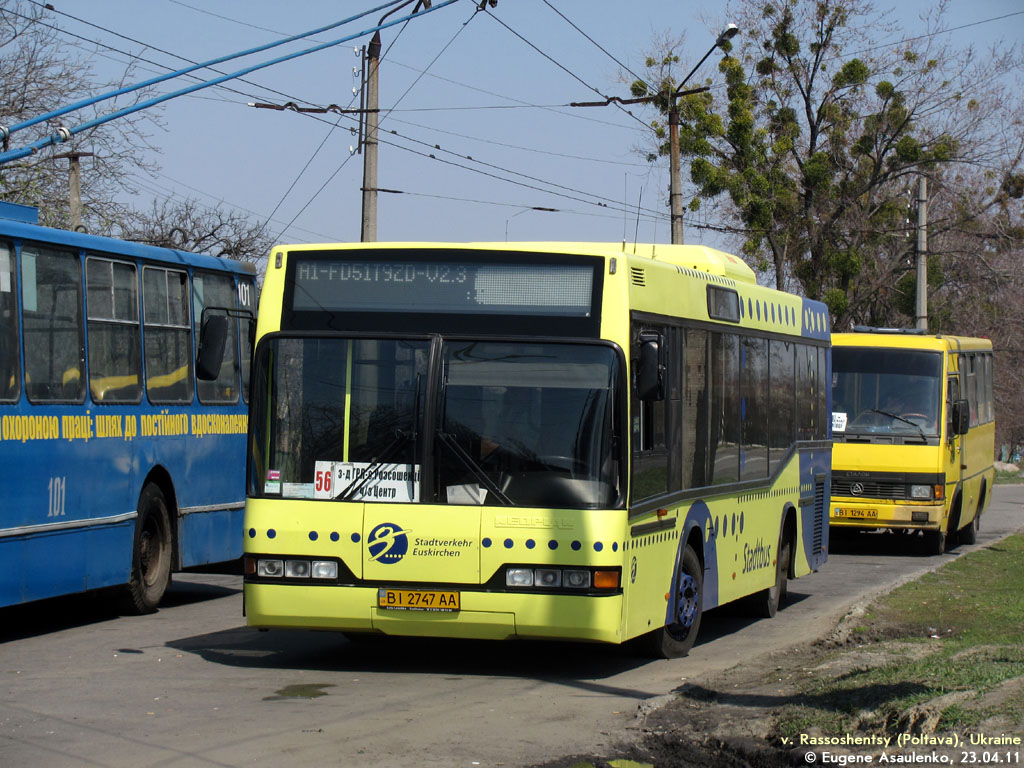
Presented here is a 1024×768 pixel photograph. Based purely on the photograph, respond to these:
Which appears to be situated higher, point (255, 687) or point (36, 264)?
point (36, 264)

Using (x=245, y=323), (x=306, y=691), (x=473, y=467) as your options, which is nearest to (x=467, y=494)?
(x=473, y=467)

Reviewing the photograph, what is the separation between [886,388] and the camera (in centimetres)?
2225

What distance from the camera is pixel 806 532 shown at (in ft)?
50.8

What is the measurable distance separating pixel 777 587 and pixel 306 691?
20.6 ft

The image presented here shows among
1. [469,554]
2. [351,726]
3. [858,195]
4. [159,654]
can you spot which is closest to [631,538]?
[469,554]

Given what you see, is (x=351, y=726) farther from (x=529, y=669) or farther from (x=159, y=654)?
(x=159, y=654)

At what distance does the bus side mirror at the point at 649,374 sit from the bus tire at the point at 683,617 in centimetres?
175

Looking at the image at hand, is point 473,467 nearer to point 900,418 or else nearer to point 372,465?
point 372,465

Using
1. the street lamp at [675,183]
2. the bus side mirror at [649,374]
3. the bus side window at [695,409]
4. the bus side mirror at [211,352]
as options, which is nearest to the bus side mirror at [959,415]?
the street lamp at [675,183]

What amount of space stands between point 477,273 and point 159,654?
145 inches

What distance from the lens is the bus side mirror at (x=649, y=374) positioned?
382 inches

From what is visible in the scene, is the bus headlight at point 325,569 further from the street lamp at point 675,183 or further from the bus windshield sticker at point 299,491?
the street lamp at point 675,183

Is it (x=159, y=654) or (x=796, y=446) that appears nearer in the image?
(x=159, y=654)

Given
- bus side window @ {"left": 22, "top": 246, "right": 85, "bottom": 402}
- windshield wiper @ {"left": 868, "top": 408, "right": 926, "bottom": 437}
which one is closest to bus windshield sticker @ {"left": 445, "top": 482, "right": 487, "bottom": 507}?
bus side window @ {"left": 22, "top": 246, "right": 85, "bottom": 402}
